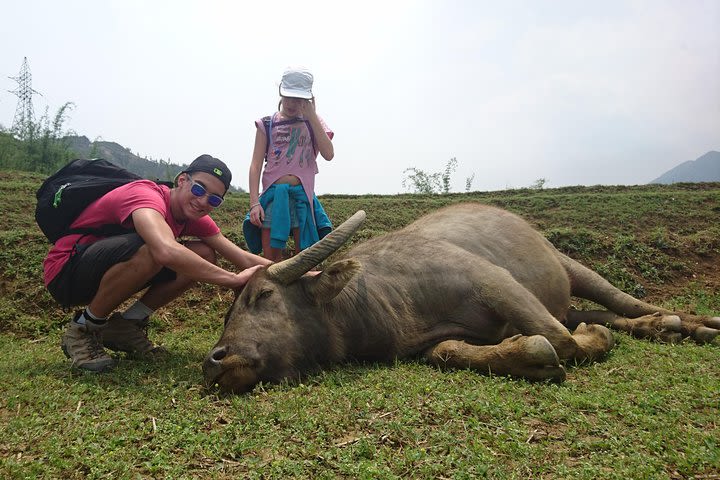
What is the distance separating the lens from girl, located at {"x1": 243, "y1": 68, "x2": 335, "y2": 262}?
509cm

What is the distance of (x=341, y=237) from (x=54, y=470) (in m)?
2.34

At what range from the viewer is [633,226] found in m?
9.32

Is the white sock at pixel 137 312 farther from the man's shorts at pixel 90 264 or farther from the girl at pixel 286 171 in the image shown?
the girl at pixel 286 171

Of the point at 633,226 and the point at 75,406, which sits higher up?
the point at 633,226

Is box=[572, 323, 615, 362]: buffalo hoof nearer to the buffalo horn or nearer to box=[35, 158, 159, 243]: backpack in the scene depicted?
the buffalo horn

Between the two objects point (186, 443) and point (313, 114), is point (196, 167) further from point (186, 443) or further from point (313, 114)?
point (186, 443)

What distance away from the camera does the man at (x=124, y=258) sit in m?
3.88

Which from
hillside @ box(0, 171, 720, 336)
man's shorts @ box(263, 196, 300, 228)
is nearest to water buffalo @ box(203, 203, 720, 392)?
man's shorts @ box(263, 196, 300, 228)

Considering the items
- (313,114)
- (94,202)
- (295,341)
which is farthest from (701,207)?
(94,202)

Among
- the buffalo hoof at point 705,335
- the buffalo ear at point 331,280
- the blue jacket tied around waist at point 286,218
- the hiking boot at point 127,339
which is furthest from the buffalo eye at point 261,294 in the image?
the buffalo hoof at point 705,335

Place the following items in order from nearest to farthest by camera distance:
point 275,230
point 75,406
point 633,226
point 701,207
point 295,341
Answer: point 75,406 < point 295,341 < point 275,230 < point 633,226 < point 701,207

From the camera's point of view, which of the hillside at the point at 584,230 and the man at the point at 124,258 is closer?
the man at the point at 124,258

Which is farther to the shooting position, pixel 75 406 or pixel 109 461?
pixel 75 406

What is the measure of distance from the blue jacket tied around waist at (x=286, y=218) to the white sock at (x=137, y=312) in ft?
4.19
